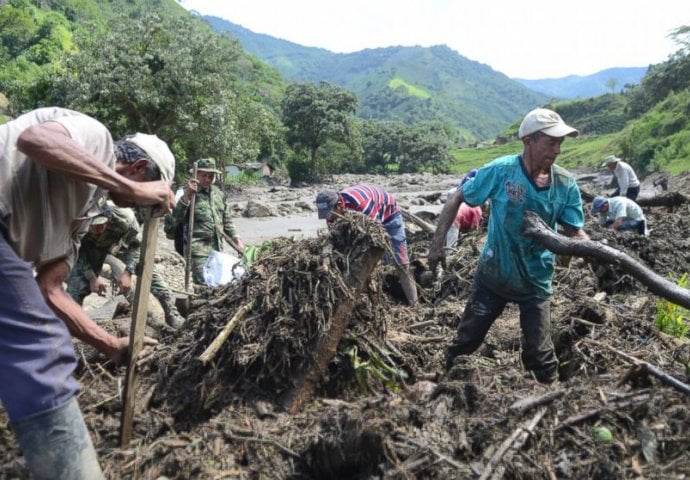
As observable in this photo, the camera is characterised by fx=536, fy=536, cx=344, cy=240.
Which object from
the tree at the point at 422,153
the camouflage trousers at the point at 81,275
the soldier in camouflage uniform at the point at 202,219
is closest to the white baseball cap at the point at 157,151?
the camouflage trousers at the point at 81,275

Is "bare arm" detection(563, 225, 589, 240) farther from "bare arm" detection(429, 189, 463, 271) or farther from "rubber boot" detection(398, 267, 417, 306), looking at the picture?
"rubber boot" detection(398, 267, 417, 306)

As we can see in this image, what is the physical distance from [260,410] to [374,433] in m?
0.98

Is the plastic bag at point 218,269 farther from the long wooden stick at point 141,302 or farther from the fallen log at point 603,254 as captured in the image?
the fallen log at point 603,254

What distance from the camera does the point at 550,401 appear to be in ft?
8.91

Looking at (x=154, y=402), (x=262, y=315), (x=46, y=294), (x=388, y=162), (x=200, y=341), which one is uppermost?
(x=46, y=294)

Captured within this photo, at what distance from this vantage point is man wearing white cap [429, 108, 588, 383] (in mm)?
3791

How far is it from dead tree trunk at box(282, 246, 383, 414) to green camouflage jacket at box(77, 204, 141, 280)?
2.76m

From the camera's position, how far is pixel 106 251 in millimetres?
5676

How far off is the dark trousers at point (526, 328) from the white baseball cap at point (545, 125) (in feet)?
3.93

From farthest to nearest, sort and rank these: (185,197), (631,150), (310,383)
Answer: (631,150), (185,197), (310,383)

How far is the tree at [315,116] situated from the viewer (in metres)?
51.7

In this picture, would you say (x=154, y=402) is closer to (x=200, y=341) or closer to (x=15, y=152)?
A: (x=200, y=341)

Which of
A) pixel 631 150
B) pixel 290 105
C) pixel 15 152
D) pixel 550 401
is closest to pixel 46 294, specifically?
pixel 15 152

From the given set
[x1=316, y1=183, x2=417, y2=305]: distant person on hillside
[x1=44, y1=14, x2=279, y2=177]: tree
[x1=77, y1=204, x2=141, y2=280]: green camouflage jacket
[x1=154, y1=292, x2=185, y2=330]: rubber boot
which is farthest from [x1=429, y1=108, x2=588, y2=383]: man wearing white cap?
[x1=44, y1=14, x2=279, y2=177]: tree
